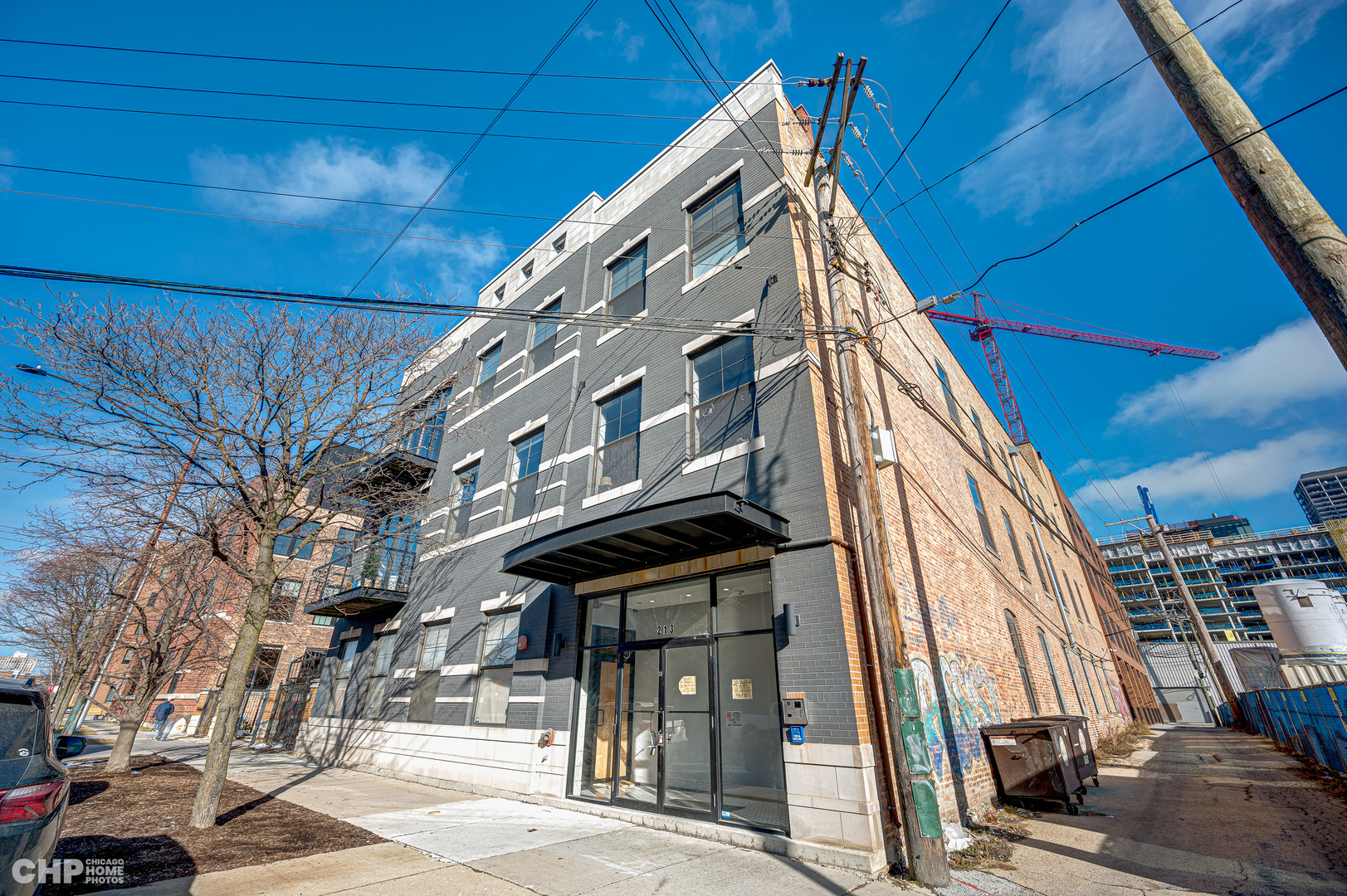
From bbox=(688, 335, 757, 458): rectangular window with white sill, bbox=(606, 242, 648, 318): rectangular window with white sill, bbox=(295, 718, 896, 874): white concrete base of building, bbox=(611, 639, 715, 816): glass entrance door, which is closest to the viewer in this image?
bbox=(295, 718, 896, 874): white concrete base of building

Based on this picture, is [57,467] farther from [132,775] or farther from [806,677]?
[806,677]

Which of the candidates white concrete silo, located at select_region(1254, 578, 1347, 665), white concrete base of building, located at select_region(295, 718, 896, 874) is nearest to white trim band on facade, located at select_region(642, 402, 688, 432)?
white concrete base of building, located at select_region(295, 718, 896, 874)

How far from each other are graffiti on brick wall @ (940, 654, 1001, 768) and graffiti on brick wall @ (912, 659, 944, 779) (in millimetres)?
561

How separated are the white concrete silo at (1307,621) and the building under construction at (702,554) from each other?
3078 centimetres

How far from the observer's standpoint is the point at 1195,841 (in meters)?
7.08

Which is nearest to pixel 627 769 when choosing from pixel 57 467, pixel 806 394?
pixel 806 394

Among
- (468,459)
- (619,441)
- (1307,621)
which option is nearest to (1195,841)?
(619,441)

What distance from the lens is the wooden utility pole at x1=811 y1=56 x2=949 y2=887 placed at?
581cm

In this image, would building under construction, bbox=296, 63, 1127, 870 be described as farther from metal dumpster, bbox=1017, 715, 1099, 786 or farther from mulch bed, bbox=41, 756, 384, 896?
mulch bed, bbox=41, 756, 384, 896

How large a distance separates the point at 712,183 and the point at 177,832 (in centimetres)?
1347

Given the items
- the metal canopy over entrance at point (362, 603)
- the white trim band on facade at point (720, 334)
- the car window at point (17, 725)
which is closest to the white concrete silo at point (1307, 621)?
the white trim band on facade at point (720, 334)

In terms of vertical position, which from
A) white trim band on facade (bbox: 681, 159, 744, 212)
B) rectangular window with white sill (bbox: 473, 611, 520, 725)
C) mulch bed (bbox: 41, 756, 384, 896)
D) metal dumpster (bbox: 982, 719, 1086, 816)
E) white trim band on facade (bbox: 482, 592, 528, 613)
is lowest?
mulch bed (bbox: 41, 756, 384, 896)

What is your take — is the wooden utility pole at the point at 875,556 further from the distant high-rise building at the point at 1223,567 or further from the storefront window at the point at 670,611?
the distant high-rise building at the point at 1223,567

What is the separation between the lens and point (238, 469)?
8.85 meters
